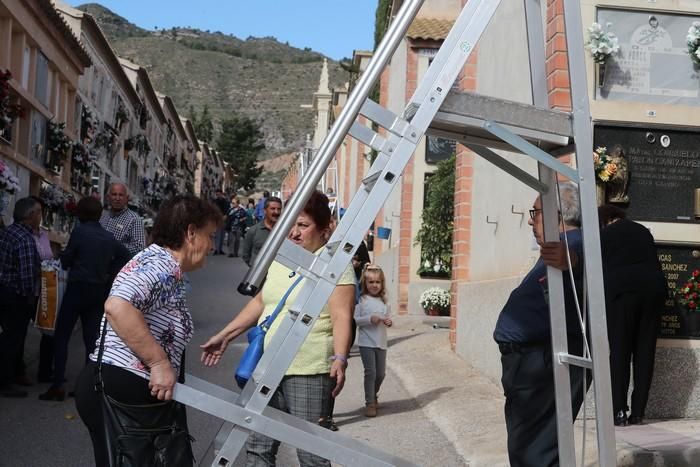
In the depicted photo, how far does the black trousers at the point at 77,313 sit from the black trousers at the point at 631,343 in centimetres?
425

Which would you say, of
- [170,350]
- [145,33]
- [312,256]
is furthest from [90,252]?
[145,33]

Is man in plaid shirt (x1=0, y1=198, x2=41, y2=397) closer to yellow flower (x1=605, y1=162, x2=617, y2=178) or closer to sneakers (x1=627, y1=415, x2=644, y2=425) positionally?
yellow flower (x1=605, y1=162, x2=617, y2=178)

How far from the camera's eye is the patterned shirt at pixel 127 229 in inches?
364

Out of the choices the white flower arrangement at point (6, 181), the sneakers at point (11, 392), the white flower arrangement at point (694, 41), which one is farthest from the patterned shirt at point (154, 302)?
the white flower arrangement at point (6, 181)

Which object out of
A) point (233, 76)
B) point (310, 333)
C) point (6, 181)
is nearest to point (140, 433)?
Result: point (310, 333)

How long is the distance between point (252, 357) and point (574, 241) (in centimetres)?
158

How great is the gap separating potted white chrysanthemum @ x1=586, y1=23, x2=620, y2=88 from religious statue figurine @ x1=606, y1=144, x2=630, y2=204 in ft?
2.72

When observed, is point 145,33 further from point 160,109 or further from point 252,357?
point 252,357

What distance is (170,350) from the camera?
3869 millimetres

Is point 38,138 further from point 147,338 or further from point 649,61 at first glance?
point 147,338

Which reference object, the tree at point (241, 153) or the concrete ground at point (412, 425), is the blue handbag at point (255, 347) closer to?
the concrete ground at point (412, 425)

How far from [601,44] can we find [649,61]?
52 cm

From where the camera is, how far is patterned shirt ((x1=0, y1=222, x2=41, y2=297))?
345 inches

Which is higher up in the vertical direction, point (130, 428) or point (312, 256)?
point (312, 256)
